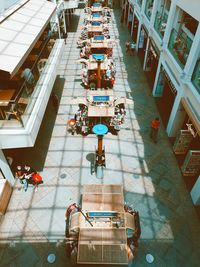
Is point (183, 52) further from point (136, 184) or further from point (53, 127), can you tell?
point (53, 127)

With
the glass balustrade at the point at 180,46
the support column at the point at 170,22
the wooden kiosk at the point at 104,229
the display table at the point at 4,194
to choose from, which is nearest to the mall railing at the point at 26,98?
the display table at the point at 4,194

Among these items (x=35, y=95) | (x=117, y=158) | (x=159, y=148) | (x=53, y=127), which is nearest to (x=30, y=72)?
(x=35, y=95)

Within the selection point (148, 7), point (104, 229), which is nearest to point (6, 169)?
point (104, 229)

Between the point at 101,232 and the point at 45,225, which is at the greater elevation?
the point at 101,232

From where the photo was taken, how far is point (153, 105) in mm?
17016

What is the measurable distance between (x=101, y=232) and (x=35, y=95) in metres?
6.94

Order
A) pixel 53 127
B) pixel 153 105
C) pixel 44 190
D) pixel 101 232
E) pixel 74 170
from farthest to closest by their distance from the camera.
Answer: pixel 153 105, pixel 53 127, pixel 74 170, pixel 44 190, pixel 101 232

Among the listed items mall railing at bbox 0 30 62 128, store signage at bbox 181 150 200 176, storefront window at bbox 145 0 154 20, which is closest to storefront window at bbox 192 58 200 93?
store signage at bbox 181 150 200 176

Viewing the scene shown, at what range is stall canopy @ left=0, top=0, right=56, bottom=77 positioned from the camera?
9129 millimetres

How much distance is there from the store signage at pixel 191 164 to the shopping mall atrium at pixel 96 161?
0.06m

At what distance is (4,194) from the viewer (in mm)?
10312

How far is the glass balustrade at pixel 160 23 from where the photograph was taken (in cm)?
1546

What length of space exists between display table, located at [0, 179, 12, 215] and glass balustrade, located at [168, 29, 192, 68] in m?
11.2

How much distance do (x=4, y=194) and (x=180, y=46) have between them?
1229 cm
